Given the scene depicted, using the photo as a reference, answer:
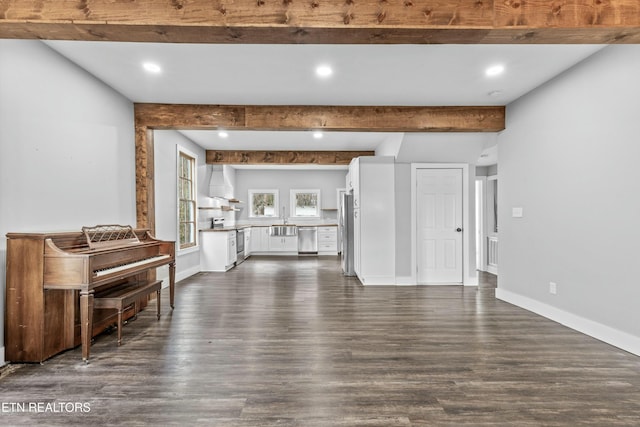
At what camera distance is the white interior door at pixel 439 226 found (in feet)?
17.2

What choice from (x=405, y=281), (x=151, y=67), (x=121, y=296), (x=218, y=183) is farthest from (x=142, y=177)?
(x=405, y=281)

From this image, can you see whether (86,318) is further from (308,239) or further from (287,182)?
(287,182)

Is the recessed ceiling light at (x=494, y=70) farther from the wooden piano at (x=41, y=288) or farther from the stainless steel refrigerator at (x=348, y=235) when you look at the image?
the wooden piano at (x=41, y=288)

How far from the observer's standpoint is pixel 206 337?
2963mm

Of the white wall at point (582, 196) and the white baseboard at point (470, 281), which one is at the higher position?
the white wall at point (582, 196)

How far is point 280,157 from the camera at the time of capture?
6984 mm

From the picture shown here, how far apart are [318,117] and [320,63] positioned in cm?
119

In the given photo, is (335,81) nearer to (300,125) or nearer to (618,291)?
(300,125)

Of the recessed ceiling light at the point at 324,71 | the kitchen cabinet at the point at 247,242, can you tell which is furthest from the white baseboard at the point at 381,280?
the kitchen cabinet at the point at 247,242

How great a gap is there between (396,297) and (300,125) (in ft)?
8.83

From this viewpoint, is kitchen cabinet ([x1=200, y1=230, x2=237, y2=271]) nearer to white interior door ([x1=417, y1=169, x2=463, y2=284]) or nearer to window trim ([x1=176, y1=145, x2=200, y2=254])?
window trim ([x1=176, y1=145, x2=200, y2=254])

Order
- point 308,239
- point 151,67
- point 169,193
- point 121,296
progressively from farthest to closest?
1. point 308,239
2. point 169,193
3. point 151,67
4. point 121,296

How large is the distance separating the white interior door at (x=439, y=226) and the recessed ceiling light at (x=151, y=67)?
12.9 ft

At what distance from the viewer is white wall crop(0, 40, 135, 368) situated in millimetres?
2406
